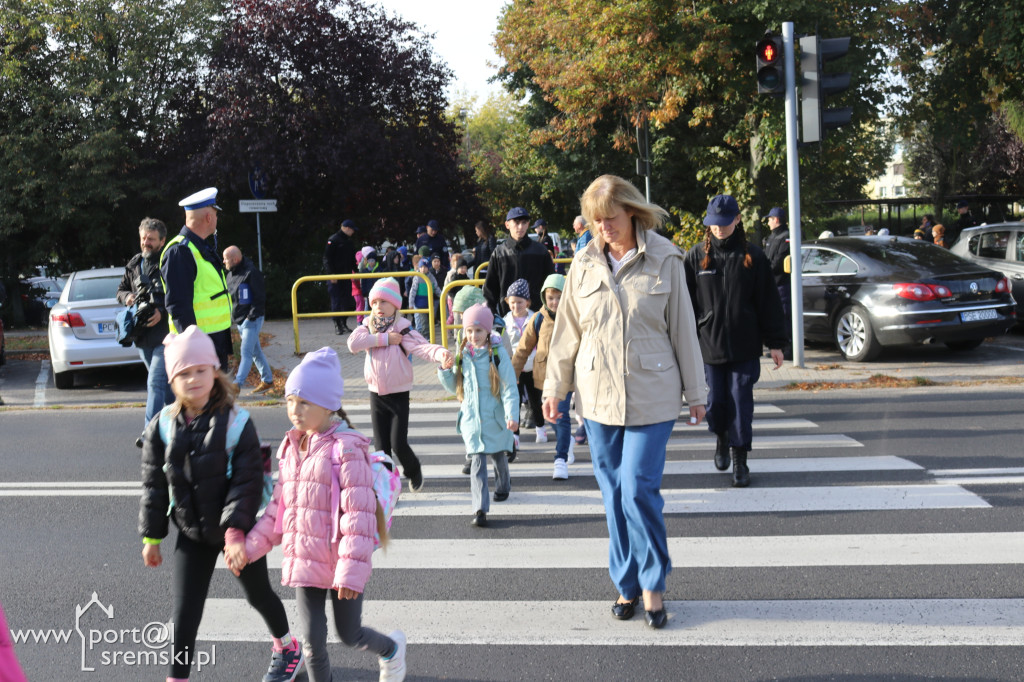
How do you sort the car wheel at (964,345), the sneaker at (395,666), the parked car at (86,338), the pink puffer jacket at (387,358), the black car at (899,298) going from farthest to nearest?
the car wheel at (964,345) → the parked car at (86,338) → the black car at (899,298) → the pink puffer jacket at (387,358) → the sneaker at (395,666)

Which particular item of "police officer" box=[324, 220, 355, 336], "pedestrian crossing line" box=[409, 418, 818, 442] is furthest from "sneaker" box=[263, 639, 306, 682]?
"police officer" box=[324, 220, 355, 336]

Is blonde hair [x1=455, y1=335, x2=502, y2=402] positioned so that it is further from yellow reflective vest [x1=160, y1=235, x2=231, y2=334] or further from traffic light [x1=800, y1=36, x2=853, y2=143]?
traffic light [x1=800, y1=36, x2=853, y2=143]

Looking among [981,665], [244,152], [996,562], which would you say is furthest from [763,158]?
[981,665]

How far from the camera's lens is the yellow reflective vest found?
7105 mm

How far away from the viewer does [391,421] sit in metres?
6.73

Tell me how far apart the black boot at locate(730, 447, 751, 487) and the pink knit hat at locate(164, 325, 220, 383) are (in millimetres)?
4149

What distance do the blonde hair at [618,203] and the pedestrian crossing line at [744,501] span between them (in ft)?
8.17

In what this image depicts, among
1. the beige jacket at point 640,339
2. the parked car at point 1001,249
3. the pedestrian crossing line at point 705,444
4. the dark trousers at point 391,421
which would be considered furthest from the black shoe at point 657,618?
the parked car at point 1001,249

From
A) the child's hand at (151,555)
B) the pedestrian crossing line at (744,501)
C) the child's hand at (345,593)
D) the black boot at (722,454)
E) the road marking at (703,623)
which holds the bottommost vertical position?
the road marking at (703,623)

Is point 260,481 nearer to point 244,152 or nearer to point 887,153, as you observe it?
point 244,152

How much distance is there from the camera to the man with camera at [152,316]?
7.54 meters

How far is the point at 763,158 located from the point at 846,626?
15297 millimetres

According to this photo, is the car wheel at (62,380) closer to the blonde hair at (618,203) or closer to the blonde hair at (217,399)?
the blonde hair at (217,399)

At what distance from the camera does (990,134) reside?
40656 millimetres
